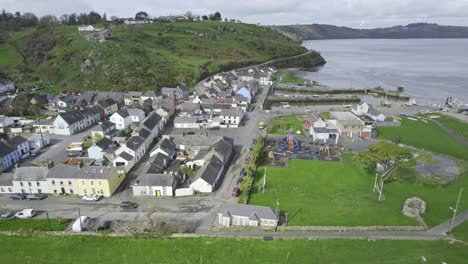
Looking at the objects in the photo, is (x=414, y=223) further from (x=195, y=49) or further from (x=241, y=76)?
(x=195, y=49)

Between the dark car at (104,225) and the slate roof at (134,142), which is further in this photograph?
the slate roof at (134,142)

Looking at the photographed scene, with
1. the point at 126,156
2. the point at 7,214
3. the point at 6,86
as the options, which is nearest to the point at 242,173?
the point at 126,156

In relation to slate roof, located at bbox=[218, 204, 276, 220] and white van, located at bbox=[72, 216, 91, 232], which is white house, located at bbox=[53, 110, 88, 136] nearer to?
white van, located at bbox=[72, 216, 91, 232]

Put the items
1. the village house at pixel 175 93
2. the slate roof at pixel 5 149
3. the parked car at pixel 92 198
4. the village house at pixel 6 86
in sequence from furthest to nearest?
the village house at pixel 6 86
the village house at pixel 175 93
the slate roof at pixel 5 149
the parked car at pixel 92 198

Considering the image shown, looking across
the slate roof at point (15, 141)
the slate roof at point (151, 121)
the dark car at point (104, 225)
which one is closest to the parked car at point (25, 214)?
the dark car at point (104, 225)

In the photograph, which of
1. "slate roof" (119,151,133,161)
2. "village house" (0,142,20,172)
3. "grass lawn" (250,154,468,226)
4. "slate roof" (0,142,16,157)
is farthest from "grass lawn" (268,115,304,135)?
"slate roof" (0,142,16,157)

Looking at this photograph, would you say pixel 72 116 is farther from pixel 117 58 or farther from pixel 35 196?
pixel 117 58

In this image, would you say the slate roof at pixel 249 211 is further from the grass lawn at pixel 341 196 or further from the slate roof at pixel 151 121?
the slate roof at pixel 151 121
